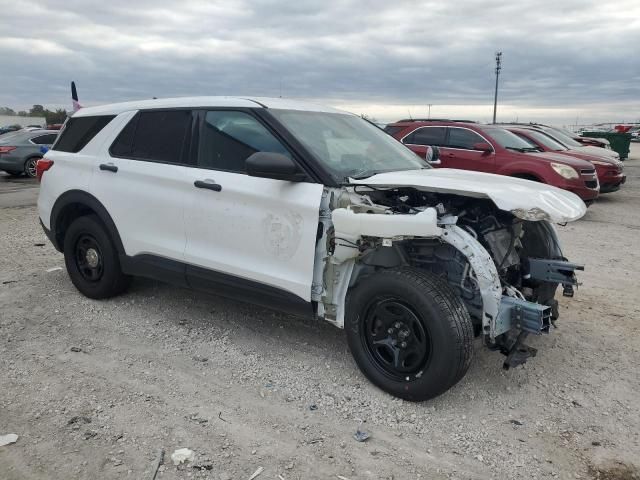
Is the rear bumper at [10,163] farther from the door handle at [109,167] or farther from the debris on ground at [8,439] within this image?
the debris on ground at [8,439]

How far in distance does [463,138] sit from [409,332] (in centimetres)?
869

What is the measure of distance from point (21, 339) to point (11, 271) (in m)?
2.23

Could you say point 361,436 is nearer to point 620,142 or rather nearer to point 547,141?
point 547,141

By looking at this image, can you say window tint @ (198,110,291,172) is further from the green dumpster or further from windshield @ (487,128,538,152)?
the green dumpster

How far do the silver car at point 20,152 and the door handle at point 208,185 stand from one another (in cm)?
1431

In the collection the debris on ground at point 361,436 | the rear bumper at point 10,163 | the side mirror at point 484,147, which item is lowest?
the debris on ground at point 361,436

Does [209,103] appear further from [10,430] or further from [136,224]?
[10,430]

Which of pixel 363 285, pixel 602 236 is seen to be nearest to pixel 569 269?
pixel 363 285

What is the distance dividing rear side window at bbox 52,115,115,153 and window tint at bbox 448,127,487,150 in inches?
309

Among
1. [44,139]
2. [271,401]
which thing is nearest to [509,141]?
[271,401]

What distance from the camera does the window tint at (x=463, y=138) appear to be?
36.4 feet

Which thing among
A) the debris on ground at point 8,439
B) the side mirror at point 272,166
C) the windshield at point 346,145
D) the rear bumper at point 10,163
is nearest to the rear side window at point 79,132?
the windshield at point 346,145

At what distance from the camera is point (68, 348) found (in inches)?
165

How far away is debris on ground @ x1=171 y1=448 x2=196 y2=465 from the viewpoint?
2836 mm
